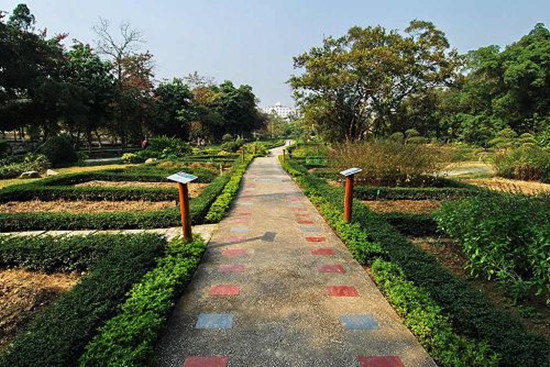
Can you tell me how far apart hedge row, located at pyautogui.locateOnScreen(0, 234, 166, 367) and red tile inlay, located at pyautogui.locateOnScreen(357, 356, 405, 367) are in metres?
1.86

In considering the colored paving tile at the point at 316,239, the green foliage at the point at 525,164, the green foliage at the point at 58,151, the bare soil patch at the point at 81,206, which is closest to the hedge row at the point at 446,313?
the colored paving tile at the point at 316,239

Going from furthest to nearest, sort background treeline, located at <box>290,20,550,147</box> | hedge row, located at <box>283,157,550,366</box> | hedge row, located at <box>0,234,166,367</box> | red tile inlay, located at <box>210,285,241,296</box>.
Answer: background treeline, located at <box>290,20,550,147</box> < red tile inlay, located at <box>210,285,241,296</box> < hedge row, located at <box>283,157,550,366</box> < hedge row, located at <box>0,234,166,367</box>

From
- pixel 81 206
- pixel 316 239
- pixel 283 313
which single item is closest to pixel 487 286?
pixel 316 239

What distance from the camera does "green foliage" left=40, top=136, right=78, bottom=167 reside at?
13891 millimetres

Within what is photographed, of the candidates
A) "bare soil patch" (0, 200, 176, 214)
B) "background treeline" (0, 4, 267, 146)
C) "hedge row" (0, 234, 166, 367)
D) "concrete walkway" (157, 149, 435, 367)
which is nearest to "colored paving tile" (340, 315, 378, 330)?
"concrete walkway" (157, 149, 435, 367)

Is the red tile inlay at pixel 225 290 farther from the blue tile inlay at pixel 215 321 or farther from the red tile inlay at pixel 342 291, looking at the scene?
the red tile inlay at pixel 342 291

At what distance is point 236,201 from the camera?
710 centimetres

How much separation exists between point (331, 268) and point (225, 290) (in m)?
1.28

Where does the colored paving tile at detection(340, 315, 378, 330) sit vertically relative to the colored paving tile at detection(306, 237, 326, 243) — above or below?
above

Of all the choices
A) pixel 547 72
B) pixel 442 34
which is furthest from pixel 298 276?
pixel 547 72

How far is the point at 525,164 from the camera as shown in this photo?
34.0 ft

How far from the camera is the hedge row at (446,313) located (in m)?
1.93

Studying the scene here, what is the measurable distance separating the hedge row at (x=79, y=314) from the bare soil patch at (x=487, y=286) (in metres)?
3.46

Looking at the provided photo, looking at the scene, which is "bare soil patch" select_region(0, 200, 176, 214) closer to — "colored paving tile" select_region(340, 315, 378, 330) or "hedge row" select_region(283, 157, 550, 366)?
"hedge row" select_region(283, 157, 550, 366)
